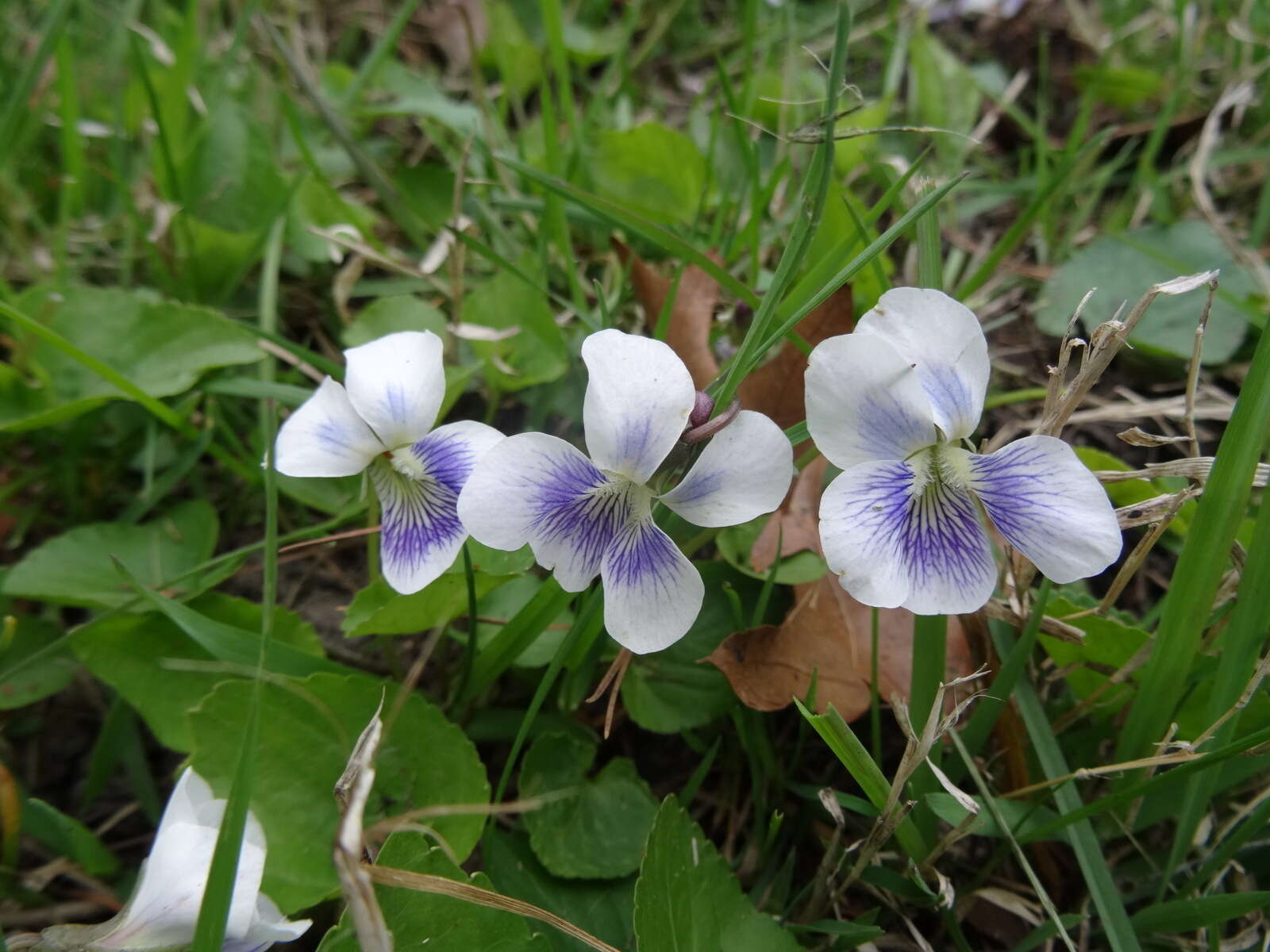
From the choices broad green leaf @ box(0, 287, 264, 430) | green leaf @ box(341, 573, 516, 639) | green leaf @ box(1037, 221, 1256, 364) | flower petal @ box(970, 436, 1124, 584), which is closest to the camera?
flower petal @ box(970, 436, 1124, 584)

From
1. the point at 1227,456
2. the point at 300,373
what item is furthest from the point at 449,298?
the point at 1227,456

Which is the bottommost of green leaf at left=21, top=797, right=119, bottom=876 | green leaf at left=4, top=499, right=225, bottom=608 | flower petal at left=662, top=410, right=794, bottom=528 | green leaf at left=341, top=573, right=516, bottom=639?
green leaf at left=21, top=797, right=119, bottom=876

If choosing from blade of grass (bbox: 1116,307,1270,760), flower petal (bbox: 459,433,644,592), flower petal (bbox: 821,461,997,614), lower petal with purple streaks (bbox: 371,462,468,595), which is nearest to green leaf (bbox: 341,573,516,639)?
lower petal with purple streaks (bbox: 371,462,468,595)

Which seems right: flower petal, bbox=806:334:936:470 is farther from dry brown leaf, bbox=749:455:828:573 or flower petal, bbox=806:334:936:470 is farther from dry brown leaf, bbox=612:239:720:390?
dry brown leaf, bbox=612:239:720:390

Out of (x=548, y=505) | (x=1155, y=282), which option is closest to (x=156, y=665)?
(x=548, y=505)

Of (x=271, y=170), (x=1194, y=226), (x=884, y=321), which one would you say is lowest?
(x=271, y=170)

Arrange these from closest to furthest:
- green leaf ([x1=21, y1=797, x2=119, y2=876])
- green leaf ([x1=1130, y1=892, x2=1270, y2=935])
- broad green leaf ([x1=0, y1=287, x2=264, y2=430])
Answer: green leaf ([x1=1130, y1=892, x2=1270, y2=935]) < green leaf ([x1=21, y1=797, x2=119, y2=876]) < broad green leaf ([x1=0, y1=287, x2=264, y2=430])

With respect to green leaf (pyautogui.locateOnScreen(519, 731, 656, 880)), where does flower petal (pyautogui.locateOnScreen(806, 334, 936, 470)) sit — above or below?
above

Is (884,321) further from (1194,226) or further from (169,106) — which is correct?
(169,106)
